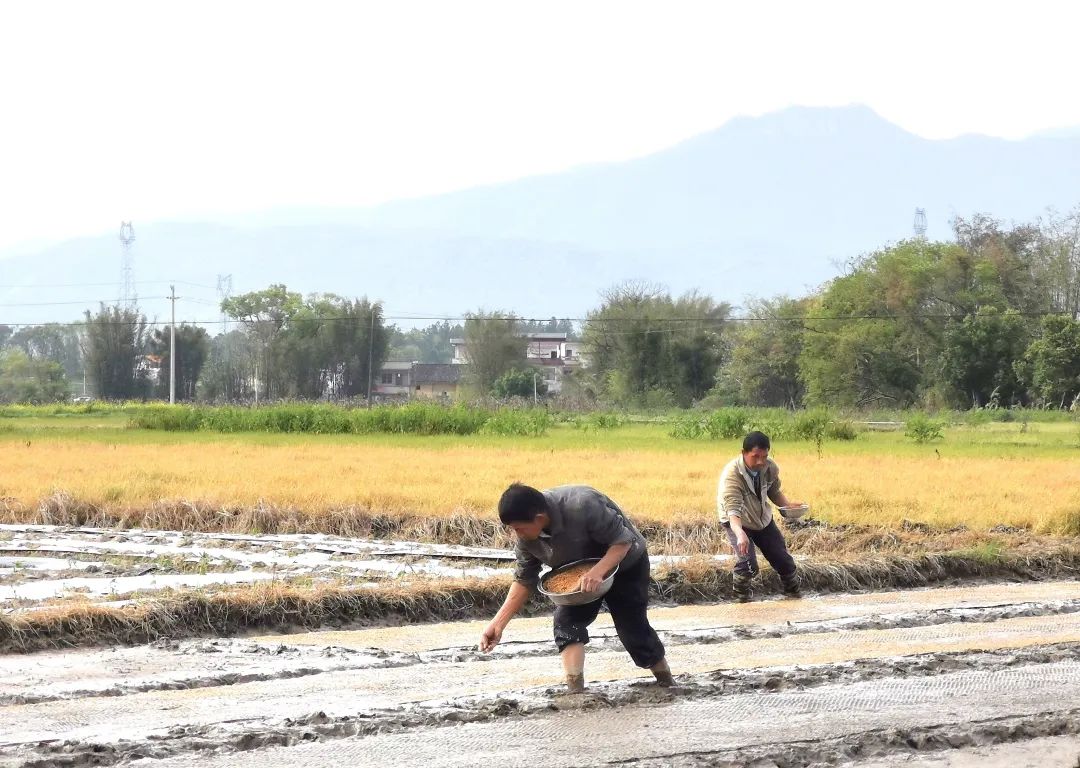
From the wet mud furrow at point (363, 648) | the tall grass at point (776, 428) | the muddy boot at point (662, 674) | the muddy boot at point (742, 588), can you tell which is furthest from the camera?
the tall grass at point (776, 428)

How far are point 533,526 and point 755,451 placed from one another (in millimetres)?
4388

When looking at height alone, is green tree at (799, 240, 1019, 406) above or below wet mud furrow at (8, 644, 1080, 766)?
above

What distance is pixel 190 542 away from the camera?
14.6 meters

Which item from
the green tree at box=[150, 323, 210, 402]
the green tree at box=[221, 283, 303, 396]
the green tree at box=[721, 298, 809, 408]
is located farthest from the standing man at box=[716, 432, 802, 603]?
the green tree at box=[150, 323, 210, 402]

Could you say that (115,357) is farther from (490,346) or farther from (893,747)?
(893,747)

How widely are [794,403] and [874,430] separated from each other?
28.4 metres

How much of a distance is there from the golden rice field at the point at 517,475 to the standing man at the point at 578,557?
8.82m

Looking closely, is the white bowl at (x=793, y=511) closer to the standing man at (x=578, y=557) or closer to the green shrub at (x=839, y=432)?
the standing man at (x=578, y=557)

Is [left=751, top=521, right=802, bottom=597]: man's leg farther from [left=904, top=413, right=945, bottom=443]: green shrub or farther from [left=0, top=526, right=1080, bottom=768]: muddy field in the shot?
[left=904, top=413, right=945, bottom=443]: green shrub

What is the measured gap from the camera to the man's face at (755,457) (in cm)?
1015

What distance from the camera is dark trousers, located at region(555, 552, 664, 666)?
662cm

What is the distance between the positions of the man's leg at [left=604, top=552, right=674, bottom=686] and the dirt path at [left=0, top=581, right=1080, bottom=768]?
0.20 meters

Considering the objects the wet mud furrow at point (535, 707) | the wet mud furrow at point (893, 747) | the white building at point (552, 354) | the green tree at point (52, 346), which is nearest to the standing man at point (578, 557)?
the wet mud furrow at point (535, 707)

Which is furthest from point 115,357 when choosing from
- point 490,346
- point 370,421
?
point 370,421
